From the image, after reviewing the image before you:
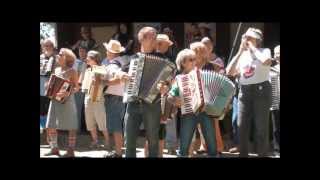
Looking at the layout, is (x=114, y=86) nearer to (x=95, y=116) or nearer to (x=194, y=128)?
(x=95, y=116)

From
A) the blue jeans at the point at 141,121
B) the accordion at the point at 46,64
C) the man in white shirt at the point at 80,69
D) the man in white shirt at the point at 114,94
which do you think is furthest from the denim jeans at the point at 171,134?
the accordion at the point at 46,64

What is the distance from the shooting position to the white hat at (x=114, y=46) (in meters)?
7.64

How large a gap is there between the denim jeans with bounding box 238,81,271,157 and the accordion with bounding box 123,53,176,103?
31.1 inches

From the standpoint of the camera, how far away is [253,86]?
25.2 feet

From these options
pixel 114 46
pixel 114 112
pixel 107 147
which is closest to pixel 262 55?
pixel 114 46

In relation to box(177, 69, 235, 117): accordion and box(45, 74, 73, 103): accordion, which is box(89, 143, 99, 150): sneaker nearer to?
box(45, 74, 73, 103): accordion

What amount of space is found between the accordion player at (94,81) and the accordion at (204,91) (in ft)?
2.56

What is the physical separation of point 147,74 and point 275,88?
131cm

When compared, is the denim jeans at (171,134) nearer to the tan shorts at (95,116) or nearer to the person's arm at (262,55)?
the tan shorts at (95,116)

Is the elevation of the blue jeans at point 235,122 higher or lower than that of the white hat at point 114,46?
lower

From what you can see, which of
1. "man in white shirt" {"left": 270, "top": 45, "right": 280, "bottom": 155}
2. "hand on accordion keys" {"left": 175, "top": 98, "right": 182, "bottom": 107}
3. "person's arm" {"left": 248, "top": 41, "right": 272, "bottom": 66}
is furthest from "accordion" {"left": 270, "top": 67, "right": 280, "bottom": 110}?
"hand on accordion keys" {"left": 175, "top": 98, "right": 182, "bottom": 107}
